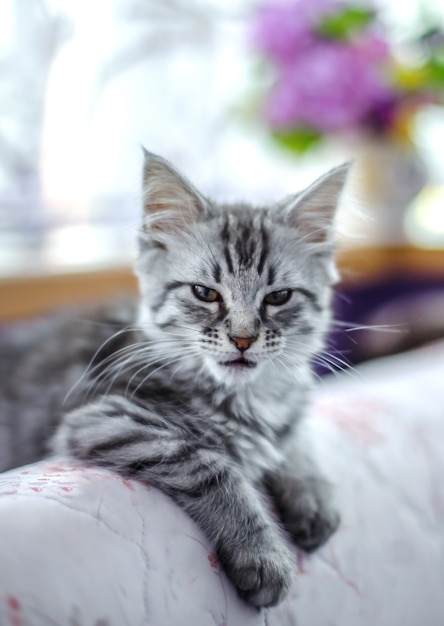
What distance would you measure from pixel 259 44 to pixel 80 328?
1.33 meters

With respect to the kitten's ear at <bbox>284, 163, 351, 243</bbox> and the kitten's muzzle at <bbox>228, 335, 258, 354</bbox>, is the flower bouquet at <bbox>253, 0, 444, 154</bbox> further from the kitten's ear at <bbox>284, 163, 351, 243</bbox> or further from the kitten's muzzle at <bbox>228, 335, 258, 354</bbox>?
the kitten's muzzle at <bbox>228, 335, 258, 354</bbox>

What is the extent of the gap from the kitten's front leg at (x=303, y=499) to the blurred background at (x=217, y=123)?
72 cm

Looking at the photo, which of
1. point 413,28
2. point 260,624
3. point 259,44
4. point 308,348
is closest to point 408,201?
point 413,28

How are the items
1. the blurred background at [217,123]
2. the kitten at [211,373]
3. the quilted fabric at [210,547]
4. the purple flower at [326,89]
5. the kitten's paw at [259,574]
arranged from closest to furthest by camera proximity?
the quilted fabric at [210,547]
the kitten's paw at [259,574]
the kitten at [211,373]
the blurred background at [217,123]
the purple flower at [326,89]

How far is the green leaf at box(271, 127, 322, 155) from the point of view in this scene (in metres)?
2.06

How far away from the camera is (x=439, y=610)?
2.35ft

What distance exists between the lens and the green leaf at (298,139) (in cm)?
206

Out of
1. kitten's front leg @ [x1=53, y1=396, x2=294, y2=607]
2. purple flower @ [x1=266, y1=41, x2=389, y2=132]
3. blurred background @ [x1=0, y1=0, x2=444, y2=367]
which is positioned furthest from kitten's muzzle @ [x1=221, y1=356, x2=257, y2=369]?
purple flower @ [x1=266, y1=41, x2=389, y2=132]

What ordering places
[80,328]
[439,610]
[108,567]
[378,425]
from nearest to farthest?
1. [108,567]
2. [439,610]
3. [378,425]
4. [80,328]

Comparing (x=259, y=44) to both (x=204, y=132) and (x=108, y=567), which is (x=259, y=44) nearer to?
(x=204, y=132)

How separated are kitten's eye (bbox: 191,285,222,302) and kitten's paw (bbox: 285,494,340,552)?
27 cm

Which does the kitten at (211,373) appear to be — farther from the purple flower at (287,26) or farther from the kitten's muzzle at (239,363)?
the purple flower at (287,26)

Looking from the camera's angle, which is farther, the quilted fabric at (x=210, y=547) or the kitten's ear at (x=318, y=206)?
the kitten's ear at (x=318, y=206)

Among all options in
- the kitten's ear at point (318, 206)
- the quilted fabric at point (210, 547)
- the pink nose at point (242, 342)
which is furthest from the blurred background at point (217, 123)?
the pink nose at point (242, 342)
